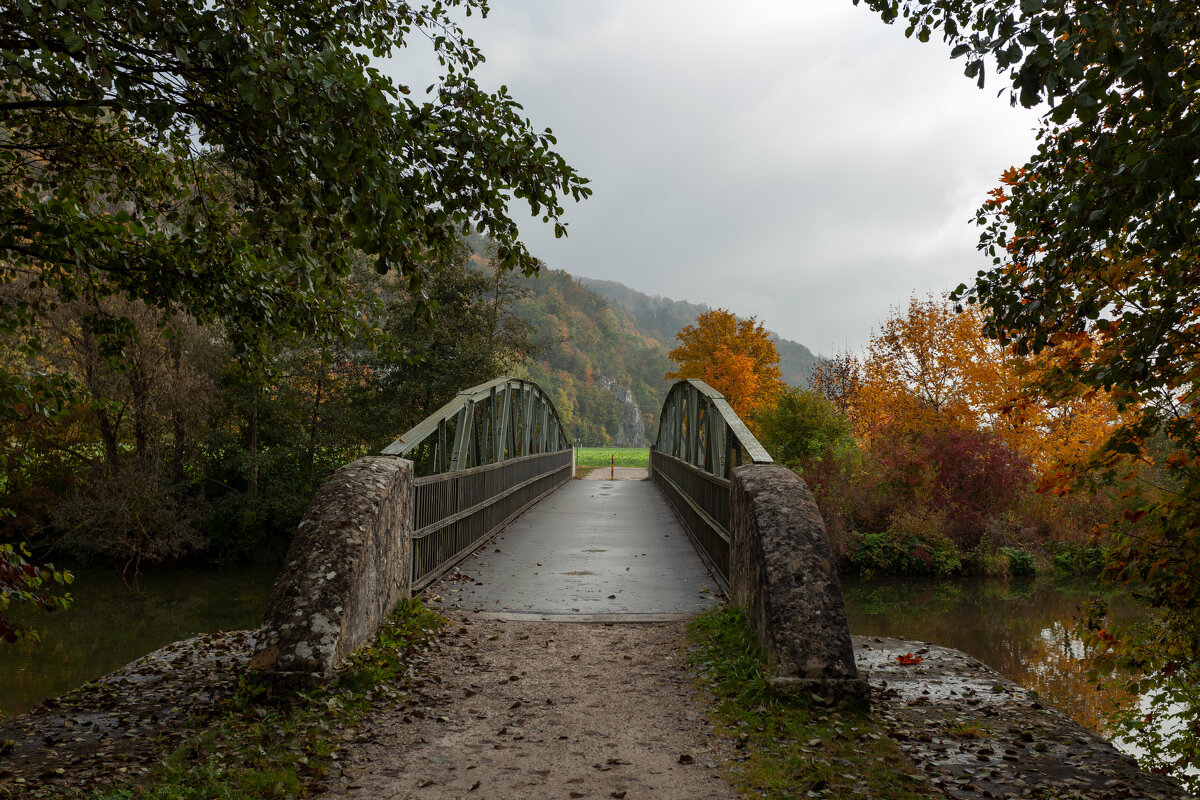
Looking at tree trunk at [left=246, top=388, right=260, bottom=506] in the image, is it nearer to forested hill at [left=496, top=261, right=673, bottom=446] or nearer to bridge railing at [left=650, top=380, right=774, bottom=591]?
bridge railing at [left=650, top=380, right=774, bottom=591]

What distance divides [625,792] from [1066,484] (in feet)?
12.5

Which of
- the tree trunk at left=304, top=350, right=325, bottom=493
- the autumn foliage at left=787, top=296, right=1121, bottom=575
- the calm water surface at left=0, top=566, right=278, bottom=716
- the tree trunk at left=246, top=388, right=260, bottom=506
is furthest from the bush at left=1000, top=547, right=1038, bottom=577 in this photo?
the tree trunk at left=246, top=388, right=260, bottom=506

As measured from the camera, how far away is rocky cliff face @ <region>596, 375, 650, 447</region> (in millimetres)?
106125

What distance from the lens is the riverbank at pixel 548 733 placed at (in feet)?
12.3

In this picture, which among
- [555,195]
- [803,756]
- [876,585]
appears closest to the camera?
[803,756]

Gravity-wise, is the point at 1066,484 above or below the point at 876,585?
above

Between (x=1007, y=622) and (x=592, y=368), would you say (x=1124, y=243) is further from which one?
(x=592, y=368)

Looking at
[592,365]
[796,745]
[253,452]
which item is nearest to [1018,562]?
[796,745]

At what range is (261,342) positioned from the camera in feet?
21.0

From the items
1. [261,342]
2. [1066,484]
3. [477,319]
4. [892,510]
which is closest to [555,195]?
[261,342]

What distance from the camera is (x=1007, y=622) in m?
14.6

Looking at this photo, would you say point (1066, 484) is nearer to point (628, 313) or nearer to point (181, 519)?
point (181, 519)

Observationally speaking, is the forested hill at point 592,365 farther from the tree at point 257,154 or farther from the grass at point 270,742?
the grass at point 270,742

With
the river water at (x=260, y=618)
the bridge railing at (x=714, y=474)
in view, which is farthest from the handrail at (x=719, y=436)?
the river water at (x=260, y=618)
